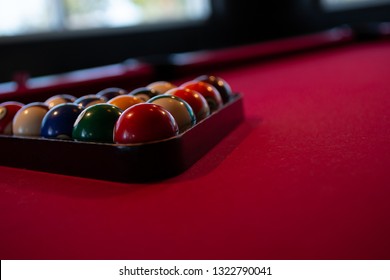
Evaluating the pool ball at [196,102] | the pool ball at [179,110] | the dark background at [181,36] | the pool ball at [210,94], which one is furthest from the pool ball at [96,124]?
the dark background at [181,36]

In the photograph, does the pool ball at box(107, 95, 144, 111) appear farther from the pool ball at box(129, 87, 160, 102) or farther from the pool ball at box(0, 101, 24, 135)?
the pool ball at box(0, 101, 24, 135)

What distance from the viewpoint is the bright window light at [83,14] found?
448 centimetres

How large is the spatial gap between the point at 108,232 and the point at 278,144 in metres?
0.62

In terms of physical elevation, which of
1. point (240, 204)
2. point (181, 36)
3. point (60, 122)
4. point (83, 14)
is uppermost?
point (83, 14)

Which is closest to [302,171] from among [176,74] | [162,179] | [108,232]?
[162,179]

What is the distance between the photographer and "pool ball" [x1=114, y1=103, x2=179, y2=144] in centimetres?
106

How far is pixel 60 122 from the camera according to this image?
126 centimetres

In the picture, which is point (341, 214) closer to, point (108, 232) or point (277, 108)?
point (108, 232)

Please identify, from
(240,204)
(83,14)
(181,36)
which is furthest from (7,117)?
(181,36)

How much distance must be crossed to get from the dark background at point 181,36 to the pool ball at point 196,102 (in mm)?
1978

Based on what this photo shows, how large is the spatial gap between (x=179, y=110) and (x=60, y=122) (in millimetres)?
348

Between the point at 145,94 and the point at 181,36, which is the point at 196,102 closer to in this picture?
the point at 145,94

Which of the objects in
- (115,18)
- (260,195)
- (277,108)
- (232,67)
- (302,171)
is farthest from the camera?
(115,18)

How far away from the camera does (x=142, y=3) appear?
5.57 meters
